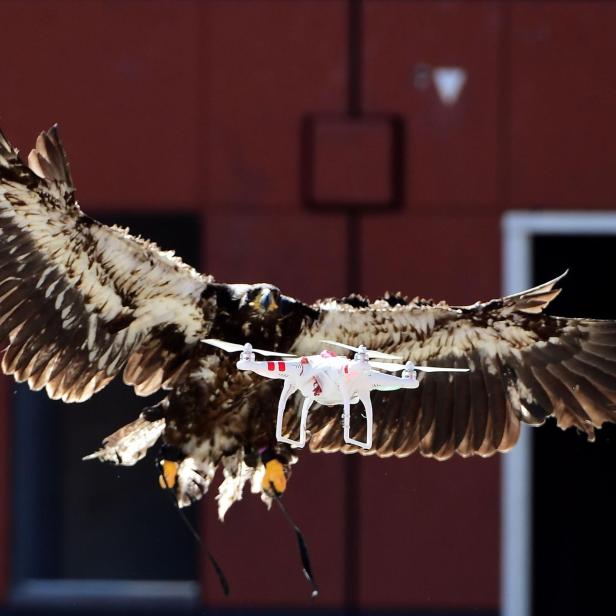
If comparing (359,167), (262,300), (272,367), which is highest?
(359,167)

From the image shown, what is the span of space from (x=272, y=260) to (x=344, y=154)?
0.71 meters

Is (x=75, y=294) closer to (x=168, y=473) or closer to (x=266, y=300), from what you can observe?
(x=168, y=473)

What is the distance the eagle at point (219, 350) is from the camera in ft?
24.6

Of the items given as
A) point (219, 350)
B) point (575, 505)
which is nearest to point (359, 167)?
point (575, 505)

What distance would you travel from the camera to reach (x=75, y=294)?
7.79m

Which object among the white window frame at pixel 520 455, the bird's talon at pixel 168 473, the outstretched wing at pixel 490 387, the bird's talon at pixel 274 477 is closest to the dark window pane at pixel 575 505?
the white window frame at pixel 520 455

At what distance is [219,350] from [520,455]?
3411mm

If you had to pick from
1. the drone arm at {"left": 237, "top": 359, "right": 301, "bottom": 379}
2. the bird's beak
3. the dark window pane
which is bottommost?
the dark window pane

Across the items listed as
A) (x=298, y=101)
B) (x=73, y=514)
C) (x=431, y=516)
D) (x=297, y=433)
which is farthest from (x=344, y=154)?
(x=73, y=514)

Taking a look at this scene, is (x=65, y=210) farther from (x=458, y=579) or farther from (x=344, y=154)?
(x=458, y=579)

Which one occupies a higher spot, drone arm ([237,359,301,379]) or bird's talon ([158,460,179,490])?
drone arm ([237,359,301,379])

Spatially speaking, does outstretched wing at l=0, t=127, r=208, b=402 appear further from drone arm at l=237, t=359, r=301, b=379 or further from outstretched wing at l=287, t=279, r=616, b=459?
drone arm at l=237, t=359, r=301, b=379

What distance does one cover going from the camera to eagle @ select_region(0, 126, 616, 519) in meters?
7.49

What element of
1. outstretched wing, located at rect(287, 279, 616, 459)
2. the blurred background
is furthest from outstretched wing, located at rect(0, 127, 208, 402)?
the blurred background
